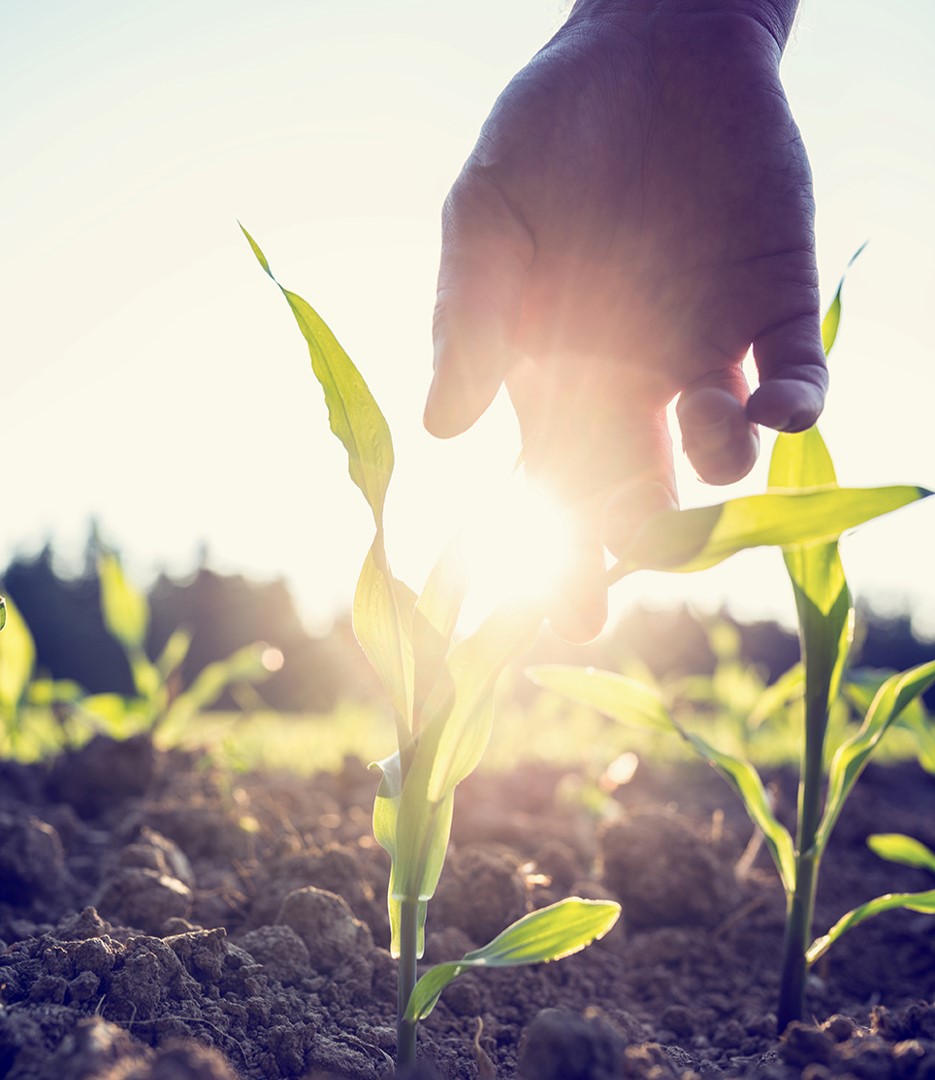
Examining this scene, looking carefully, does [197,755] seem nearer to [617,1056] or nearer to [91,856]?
[91,856]

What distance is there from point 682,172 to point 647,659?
484 inches

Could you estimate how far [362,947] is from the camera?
1395 millimetres

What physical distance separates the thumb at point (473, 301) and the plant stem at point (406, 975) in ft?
2.08

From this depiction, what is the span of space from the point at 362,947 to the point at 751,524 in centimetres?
100

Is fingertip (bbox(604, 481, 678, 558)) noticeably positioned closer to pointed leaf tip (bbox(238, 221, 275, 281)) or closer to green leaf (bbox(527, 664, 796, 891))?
green leaf (bbox(527, 664, 796, 891))

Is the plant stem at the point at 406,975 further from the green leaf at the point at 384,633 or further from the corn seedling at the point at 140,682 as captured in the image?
the corn seedling at the point at 140,682

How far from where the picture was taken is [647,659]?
1335cm

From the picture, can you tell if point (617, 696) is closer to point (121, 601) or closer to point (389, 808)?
point (389, 808)

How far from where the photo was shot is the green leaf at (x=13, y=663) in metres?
3.15

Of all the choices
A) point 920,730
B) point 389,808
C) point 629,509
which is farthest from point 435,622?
point 920,730

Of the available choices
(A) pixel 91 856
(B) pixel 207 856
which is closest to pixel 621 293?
(B) pixel 207 856

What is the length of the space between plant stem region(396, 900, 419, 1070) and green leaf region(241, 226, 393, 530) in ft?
1.62

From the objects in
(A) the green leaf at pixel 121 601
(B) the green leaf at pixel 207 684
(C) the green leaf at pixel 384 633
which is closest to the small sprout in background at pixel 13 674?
(A) the green leaf at pixel 121 601

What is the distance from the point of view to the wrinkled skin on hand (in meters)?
1.33
